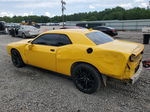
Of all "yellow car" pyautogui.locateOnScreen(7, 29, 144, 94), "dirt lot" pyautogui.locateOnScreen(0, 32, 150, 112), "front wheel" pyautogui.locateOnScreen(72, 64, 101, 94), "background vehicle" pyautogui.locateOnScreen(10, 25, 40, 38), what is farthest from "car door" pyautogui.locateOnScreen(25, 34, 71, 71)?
"background vehicle" pyautogui.locateOnScreen(10, 25, 40, 38)

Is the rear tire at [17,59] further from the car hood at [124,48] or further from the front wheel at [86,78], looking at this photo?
the car hood at [124,48]

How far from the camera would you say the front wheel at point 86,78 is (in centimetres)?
317

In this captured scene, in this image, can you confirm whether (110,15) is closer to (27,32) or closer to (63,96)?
(27,32)

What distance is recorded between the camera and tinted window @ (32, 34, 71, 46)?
3.78 metres

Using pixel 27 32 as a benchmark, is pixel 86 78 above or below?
below

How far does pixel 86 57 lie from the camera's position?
319cm

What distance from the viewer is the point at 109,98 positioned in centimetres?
326

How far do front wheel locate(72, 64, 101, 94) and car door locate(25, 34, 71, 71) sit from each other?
2.54 feet

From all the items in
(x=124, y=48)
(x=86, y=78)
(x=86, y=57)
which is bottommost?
(x=86, y=78)

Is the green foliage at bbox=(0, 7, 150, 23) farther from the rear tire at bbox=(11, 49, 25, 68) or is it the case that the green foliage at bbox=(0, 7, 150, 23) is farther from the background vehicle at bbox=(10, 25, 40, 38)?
the rear tire at bbox=(11, 49, 25, 68)

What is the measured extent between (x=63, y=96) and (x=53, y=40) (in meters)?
1.60

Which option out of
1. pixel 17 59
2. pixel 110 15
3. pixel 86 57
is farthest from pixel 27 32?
pixel 110 15

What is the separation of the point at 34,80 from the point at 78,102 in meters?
1.76

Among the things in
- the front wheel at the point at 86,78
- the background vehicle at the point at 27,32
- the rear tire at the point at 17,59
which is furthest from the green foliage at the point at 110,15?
the front wheel at the point at 86,78
